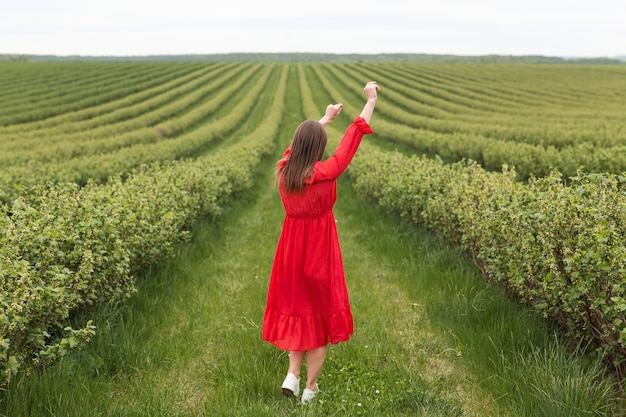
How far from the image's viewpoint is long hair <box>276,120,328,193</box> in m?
3.18

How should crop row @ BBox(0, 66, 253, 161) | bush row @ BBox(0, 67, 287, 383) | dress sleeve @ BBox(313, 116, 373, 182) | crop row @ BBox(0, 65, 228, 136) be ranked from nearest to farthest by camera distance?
bush row @ BBox(0, 67, 287, 383)
dress sleeve @ BBox(313, 116, 373, 182)
crop row @ BBox(0, 66, 253, 161)
crop row @ BBox(0, 65, 228, 136)

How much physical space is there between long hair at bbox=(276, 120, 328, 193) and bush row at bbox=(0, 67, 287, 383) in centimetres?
183

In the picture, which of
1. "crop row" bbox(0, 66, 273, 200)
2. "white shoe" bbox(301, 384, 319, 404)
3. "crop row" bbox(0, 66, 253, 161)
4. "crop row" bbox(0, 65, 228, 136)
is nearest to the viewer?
"white shoe" bbox(301, 384, 319, 404)

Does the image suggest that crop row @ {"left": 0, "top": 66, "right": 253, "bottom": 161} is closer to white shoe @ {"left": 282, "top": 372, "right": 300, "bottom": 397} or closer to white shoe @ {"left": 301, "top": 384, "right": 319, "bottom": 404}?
white shoe @ {"left": 282, "top": 372, "right": 300, "bottom": 397}

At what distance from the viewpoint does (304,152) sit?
3215mm

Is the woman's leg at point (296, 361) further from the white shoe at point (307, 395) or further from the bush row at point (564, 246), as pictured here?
the bush row at point (564, 246)

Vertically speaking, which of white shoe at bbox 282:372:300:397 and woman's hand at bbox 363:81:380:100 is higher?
woman's hand at bbox 363:81:380:100

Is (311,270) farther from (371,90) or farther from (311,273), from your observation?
(371,90)

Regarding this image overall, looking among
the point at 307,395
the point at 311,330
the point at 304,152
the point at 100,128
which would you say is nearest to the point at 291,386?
the point at 307,395

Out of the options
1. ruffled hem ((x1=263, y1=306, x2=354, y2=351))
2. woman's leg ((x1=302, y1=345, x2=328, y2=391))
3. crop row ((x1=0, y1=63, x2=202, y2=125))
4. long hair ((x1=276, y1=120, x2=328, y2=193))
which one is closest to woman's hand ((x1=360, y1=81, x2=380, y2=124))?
long hair ((x1=276, y1=120, x2=328, y2=193))

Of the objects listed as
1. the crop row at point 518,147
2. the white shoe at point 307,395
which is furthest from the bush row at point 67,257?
the crop row at point 518,147

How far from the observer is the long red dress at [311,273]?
3391mm

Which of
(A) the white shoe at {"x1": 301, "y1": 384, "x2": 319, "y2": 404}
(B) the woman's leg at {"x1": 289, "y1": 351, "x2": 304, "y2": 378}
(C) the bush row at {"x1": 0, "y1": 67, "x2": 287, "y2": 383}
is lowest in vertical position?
(A) the white shoe at {"x1": 301, "y1": 384, "x2": 319, "y2": 404}

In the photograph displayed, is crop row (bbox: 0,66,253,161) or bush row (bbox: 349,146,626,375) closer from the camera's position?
bush row (bbox: 349,146,626,375)
